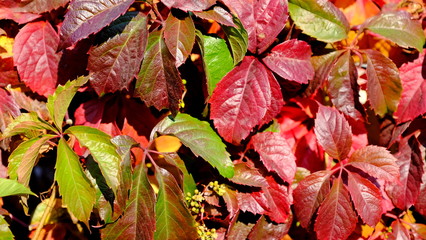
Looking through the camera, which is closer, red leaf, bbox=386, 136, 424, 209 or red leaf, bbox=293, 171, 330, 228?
red leaf, bbox=293, 171, 330, 228

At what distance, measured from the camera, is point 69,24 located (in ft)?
3.62

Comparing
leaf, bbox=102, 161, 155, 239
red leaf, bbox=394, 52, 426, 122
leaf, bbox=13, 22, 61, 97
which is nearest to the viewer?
leaf, bbox=102, 161, 155, 239

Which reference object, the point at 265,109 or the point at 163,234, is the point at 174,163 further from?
the point at 265,109

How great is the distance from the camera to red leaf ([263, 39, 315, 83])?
133 cm

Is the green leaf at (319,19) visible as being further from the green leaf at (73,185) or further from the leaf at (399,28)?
the green leaf at (73,185)

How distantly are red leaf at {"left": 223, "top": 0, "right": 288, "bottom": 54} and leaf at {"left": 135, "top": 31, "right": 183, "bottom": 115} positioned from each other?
0.84ft

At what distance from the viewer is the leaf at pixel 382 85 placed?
1401mm

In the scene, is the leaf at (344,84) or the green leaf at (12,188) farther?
the leaf at (344,84)

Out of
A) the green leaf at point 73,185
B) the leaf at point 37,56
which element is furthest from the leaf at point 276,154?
the leaf at point 37,56

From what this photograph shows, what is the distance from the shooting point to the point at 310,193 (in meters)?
1.38

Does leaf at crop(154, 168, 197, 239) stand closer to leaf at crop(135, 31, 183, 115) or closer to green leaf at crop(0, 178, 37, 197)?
leaf at crop(135, 31, 183, 115)

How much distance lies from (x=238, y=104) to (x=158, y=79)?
240mm

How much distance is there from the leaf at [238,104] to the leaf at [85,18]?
0.35 meters

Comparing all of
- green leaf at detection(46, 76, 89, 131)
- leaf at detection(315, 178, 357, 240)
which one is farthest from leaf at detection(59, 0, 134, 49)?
leaf at detection(315, 178, 357, 240)
